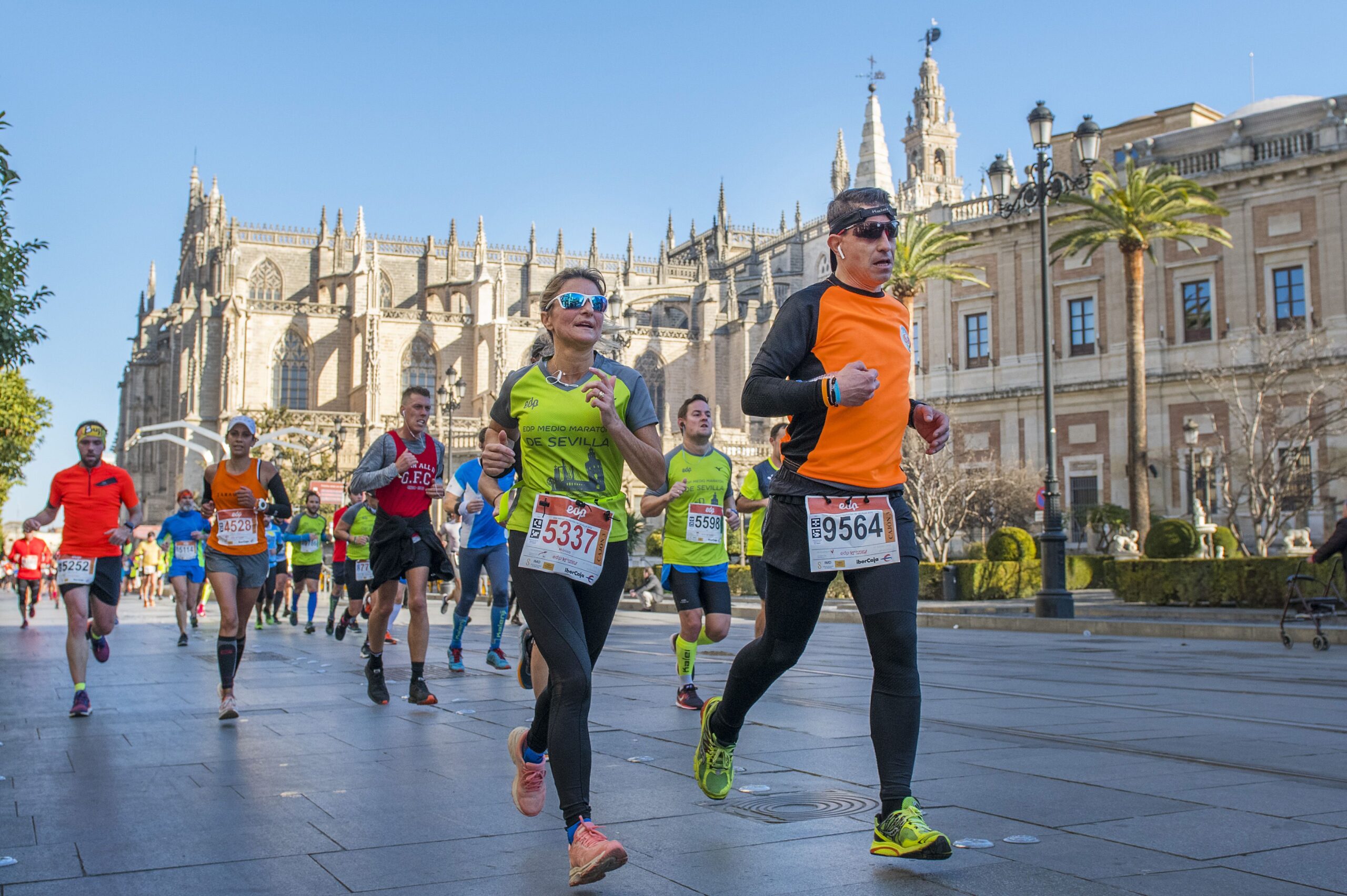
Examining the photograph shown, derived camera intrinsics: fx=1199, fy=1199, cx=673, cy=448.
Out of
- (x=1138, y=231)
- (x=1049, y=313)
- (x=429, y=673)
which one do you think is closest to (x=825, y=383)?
(x=429, y=673)

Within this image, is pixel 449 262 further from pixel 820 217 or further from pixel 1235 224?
pixel 1235 224

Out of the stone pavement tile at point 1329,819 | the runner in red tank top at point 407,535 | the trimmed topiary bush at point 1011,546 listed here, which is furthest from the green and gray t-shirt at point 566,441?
the trimmed topiary bush at point 1011,546

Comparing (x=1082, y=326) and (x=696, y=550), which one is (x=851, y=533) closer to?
(x=696, y=550)

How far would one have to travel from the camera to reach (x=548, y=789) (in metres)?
4.50

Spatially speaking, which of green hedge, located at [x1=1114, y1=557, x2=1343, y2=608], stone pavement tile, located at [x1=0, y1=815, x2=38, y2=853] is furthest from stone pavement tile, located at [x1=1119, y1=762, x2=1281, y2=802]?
green hedge, located at [x1=1114, y1=557, x2=1343, y2=608]

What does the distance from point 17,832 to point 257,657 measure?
755 cm

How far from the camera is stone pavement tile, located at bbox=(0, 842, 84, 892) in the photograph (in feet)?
10.6

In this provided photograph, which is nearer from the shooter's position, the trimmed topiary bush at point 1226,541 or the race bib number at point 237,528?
the race bib number at point 237,528

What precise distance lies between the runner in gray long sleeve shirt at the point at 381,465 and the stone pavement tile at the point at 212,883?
3358 mm

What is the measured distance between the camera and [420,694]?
7008mm

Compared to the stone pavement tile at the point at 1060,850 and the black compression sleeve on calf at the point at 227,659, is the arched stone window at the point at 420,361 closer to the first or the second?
the black compression sleeve on calf at the point at 227,659

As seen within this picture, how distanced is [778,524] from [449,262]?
217 ft

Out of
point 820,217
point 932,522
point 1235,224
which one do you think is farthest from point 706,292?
point 932,522

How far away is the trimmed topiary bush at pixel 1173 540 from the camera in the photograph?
21484 millimetres
